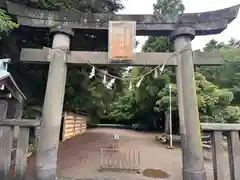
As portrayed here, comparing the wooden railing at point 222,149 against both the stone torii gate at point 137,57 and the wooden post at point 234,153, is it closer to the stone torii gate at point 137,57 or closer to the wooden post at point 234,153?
the wooden post at point 234,153

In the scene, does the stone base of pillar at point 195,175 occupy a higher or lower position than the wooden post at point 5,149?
lower

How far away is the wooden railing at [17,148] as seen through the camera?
412 centimetres

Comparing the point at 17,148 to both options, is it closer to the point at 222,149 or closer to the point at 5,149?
the point at 5,149

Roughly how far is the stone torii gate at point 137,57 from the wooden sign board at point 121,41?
0.50 feet

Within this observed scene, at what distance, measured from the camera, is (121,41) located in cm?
489

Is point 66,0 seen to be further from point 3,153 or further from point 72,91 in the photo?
point 3,153

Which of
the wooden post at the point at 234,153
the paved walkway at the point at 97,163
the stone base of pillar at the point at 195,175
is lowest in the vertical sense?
the paved walkway at the point at 97,163

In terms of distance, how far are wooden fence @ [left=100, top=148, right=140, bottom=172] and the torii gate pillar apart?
→ 2146mm

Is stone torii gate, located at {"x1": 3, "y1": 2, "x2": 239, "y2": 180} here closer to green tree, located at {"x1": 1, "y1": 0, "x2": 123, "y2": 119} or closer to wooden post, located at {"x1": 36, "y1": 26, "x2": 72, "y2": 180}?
wooden post, located at {"x1": 36, "y1": 26, "x2": 72, "y2": 180}

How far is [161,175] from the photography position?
19.7 feet

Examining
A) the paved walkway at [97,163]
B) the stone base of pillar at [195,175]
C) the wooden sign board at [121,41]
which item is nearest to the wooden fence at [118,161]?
the paved walkway at [97,163]

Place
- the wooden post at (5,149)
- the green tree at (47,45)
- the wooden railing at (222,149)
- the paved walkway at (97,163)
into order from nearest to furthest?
the wooden post at (5,149) < the wooden railing at (222,149) < the paved walkway at (97,163) < the green tree at (47,45)

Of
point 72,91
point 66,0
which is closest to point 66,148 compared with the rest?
point 72,91

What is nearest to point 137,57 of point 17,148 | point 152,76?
point 17,148
